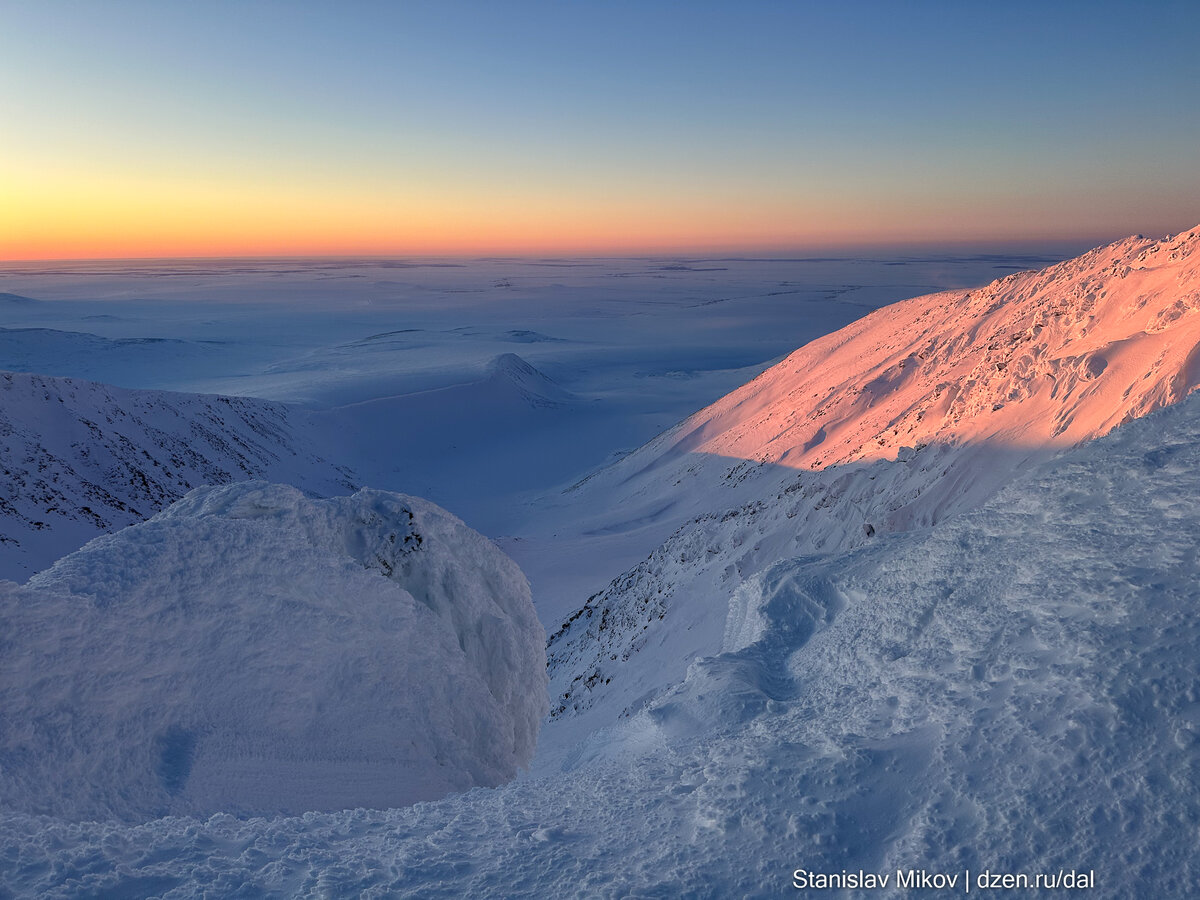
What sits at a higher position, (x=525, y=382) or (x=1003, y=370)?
(x=1003, y=370)

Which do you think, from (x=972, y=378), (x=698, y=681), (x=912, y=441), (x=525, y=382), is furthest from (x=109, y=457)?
(x=525, y=382)

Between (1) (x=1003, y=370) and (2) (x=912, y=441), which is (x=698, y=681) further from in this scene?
(1) (x=1003, y=370)

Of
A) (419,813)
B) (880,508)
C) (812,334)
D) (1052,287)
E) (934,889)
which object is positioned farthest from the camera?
(812,334)

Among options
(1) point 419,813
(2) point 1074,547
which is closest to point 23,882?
(1) point 419,813

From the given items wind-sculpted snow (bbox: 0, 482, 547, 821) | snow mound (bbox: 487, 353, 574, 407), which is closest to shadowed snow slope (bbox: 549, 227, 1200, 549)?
wind-sculpted snow (bbox: 0, 482, 547, 821)

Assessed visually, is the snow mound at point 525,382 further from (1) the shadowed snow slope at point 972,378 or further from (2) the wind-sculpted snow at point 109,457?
(1) the shadowed snow slope at point 972,378

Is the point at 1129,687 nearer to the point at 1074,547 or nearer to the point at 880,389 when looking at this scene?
the point at 1074,547

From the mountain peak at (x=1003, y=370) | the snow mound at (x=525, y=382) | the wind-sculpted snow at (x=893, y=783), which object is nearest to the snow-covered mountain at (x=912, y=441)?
the mountain peak at (x=1003, y=370)
